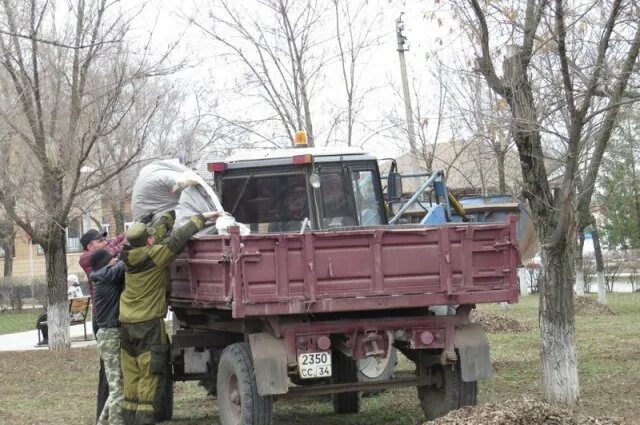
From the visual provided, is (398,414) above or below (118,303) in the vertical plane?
below

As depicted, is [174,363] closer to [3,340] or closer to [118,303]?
[118,303]

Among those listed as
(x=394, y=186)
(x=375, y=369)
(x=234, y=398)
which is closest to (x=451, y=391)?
(x=375, y=369)

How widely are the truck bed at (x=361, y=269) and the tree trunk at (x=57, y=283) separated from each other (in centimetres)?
865

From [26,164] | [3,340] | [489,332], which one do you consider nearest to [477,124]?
[489,332]

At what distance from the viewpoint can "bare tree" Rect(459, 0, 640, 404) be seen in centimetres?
802

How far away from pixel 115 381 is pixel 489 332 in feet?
34.3

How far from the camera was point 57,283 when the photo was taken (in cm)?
1565

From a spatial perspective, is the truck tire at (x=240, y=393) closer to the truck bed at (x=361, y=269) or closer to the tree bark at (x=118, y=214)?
the truck bed at (x=361, y=269)

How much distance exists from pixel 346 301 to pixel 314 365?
59 cm

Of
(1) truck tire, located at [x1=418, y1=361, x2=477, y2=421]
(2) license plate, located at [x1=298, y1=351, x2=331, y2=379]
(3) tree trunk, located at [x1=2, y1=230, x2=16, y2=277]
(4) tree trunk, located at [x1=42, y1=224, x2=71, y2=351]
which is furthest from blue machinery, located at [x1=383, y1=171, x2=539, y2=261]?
(3) tree trunk, located at [x1=2, y1=230, x2=16, y2=277]

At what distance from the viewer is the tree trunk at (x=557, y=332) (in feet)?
29.5

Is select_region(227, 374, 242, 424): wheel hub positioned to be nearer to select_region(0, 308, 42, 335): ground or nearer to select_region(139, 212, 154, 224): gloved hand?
select_region(139, 212, 154, 224): gloved hand

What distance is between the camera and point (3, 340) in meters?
21.7

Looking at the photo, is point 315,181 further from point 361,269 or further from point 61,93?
point 61,93
